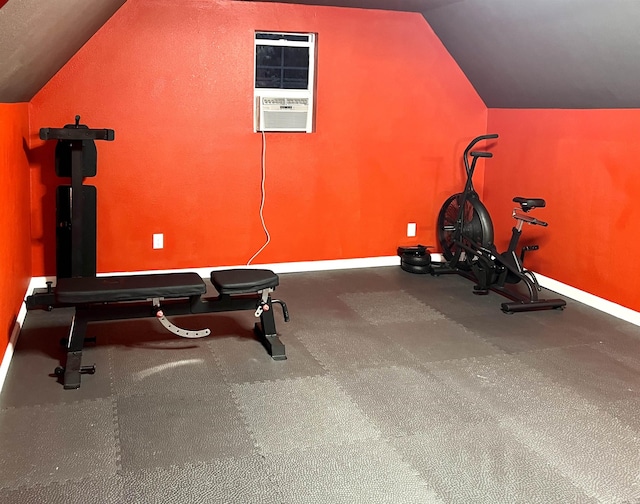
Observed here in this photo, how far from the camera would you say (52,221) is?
187 inches

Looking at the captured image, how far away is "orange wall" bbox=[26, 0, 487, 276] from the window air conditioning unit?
0.09 m

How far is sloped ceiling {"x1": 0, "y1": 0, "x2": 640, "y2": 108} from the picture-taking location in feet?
9.70

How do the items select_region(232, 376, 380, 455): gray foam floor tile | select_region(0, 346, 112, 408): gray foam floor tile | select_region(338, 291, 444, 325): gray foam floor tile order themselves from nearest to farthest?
select_region(232, 376, 380, 455): gray foam floor tile → select_region(0, 346, 112, 408): gray foam floor tile → select_region(338, 291, 444, 325): gray foam floor tile

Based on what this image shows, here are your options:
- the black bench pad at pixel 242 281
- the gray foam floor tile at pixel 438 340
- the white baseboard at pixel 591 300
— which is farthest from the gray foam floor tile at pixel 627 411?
the black bench pad at pixel 242 281

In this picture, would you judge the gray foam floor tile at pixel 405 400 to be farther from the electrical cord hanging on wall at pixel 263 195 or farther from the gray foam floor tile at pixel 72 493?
the electrical cord hanging on wall at pixel 263 195

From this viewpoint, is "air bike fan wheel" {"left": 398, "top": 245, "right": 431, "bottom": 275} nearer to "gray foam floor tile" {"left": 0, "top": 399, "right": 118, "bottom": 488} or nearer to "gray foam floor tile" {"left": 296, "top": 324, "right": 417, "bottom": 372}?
"gray foam floor tile" {"left": 296, "top": 324, "right": 417, "bottom": 372}

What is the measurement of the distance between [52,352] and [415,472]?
Answer: 2.10 meters

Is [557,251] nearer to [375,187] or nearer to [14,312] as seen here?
[375,187]

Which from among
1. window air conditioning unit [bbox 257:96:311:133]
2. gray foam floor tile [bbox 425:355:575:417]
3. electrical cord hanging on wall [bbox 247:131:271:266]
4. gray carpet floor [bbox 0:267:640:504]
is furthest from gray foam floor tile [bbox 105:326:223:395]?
window air conditioning unit [bbox 257:96:311:133]

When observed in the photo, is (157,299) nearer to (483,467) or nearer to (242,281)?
(242,281)

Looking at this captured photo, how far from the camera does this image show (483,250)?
4.94m

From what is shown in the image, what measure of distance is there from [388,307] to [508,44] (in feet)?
6.63

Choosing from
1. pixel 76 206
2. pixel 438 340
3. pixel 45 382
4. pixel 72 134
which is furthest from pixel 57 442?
pixel 438 340

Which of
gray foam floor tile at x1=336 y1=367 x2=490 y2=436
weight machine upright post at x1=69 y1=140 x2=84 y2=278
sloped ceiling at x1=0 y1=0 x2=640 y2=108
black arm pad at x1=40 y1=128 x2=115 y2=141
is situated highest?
sloped ceiling at x1=0 y1=0 x2=640 y2=108
